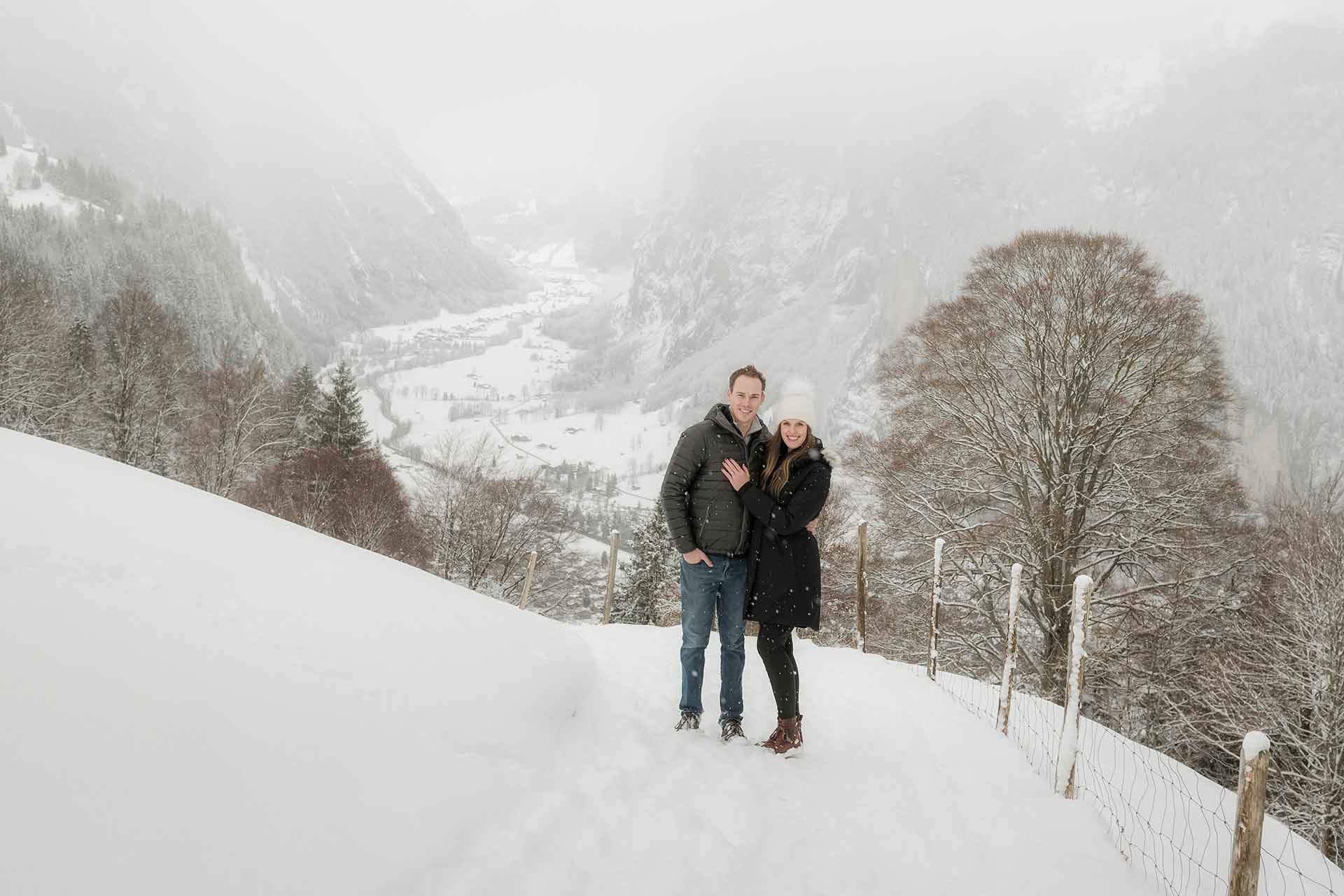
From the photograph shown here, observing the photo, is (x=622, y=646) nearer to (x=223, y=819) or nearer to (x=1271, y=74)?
(x=223, y=819)

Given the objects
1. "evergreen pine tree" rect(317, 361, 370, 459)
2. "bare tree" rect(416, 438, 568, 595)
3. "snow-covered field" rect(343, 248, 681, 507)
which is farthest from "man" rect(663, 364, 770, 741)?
"snow-covered field" rect(343, 248, 681, 507)

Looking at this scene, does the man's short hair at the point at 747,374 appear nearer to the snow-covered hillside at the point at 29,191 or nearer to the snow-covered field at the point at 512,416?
the snow-covered field at the point at 512,416

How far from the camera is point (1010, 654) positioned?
193 inches

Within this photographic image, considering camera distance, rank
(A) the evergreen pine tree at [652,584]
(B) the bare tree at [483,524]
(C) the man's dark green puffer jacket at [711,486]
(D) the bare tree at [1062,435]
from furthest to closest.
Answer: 1. (B) the bare tree at [483,524]
2. (A) the evergreen pine tree at [652,584]
3. (D) the bare tree at [1062,435]
4. (C) the man's dark green puffer jacket at [711,486]

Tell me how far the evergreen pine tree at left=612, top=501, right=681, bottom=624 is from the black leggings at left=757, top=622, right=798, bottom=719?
73.1 ft

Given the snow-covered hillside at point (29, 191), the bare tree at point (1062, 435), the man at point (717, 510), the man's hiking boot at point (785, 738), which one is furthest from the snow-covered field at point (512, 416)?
the man's hiking boot at point (785, 738)

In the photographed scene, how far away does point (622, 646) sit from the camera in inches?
247

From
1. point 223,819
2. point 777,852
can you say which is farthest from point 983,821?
point 223,819

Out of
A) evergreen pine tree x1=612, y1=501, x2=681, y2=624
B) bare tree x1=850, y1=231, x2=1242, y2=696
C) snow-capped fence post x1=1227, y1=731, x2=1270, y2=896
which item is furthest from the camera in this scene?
evergreen pine tree x1=612, y1=501, x2=681, y2=624

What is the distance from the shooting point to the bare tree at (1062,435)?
1241cm

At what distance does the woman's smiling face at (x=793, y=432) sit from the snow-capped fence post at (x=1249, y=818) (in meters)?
2.17

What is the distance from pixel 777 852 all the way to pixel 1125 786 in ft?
12.4

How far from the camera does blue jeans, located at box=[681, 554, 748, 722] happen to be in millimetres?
3854

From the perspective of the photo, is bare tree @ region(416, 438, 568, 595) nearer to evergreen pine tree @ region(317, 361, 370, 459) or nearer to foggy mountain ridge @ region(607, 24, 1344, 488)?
evergreen pine tree @ region(317, 361, 370, 459)
